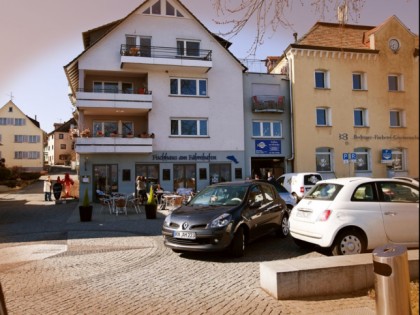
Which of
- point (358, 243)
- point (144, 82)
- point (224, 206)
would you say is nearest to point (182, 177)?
point (144, 82)

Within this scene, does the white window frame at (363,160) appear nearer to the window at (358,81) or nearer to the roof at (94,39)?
the window at (358,81)

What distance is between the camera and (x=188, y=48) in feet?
89.8

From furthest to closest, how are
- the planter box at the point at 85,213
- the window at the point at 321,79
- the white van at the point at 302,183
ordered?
the window at the point at 321,79, the white van at the point at 302,183, the planter box at the point at 85,213

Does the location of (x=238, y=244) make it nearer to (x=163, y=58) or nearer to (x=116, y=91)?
(x=163, y=58)

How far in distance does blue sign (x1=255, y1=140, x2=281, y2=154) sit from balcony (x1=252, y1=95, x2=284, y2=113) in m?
2.36

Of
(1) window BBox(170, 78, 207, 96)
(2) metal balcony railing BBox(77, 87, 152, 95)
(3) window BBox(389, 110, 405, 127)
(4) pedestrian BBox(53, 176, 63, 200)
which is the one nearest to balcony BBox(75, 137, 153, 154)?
(4) pedestrian BBox(53, 176, 63, 200)

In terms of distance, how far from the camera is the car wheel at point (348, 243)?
24.1 feet

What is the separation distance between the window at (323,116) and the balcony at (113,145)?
13.5 meters

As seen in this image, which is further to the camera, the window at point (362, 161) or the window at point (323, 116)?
the window at point (323, 116)

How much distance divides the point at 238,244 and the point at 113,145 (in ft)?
59.4

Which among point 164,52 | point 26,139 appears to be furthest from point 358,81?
point 26,139

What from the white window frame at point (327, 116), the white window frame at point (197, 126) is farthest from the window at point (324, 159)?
the white window frame at point (197, 126)

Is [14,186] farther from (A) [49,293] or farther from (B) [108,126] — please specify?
(A) [49,293]

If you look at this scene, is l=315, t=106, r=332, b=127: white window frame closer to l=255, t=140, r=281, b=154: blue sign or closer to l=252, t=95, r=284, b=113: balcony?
l=252, t=95, r=284, b=113: balcony
